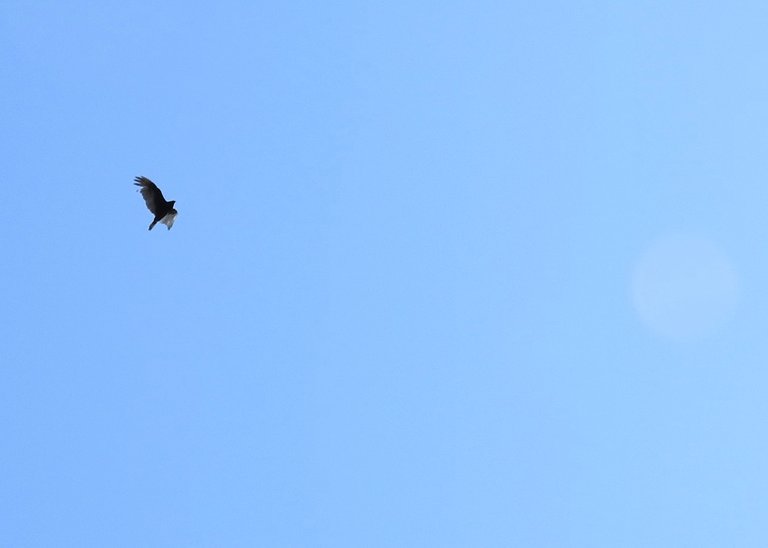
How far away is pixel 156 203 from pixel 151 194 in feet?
2.14

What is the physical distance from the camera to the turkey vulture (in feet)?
271

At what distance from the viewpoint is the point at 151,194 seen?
82938 millimetres

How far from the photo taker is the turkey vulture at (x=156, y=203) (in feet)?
271

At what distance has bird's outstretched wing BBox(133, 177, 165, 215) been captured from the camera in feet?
270

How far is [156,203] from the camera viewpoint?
83312 millimetres

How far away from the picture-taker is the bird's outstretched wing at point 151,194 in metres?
82.4

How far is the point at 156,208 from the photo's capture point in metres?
83.6
